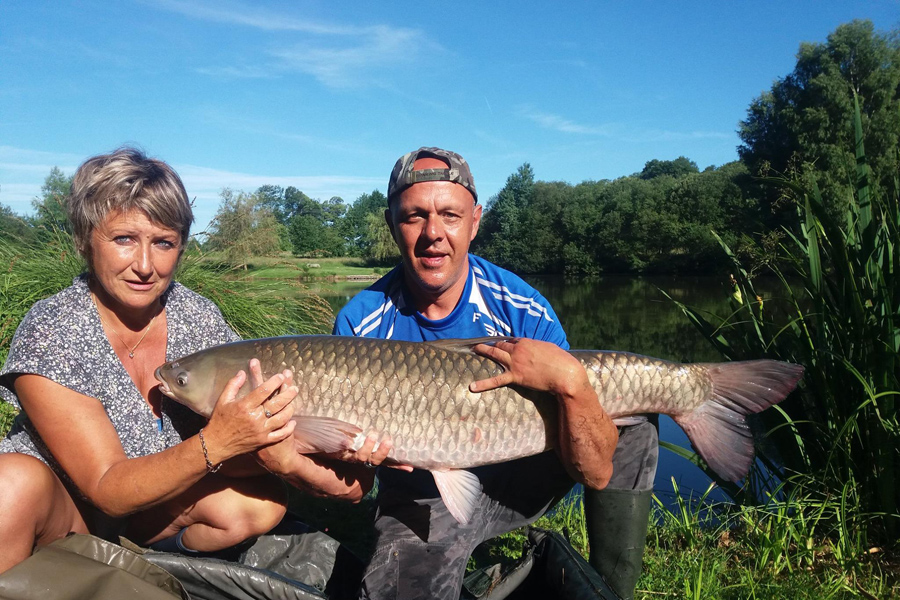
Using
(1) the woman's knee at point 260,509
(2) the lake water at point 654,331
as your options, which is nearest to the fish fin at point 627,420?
(1) the woman's knee at point 260,509

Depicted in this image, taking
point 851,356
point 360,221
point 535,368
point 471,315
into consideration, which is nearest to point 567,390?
point 535,368

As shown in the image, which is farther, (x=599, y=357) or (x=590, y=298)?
(x=590, y=298)

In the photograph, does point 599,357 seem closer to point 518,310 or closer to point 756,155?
point 518,310

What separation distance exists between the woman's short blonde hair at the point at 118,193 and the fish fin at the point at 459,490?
1.05m

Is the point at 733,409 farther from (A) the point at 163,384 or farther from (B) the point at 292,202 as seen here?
(B) the point at 292,202

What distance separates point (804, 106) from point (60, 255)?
23.4m

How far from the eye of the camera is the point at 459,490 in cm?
180

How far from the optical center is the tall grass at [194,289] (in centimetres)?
400

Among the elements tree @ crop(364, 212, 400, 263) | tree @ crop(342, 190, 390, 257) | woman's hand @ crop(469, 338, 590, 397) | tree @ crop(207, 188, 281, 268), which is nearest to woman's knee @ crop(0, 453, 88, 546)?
woman's hand @ crop(469, 338, 590, 397)

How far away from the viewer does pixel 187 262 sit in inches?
191

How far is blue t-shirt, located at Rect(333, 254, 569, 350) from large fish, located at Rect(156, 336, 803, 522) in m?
0.25

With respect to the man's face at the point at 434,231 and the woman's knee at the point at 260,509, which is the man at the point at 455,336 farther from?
the woman's knee at the point at 260,509

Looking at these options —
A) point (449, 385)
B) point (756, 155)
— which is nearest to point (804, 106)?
point (756, 155)

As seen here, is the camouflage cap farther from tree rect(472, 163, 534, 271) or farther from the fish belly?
tree rect(472, 163, 534, 271)
